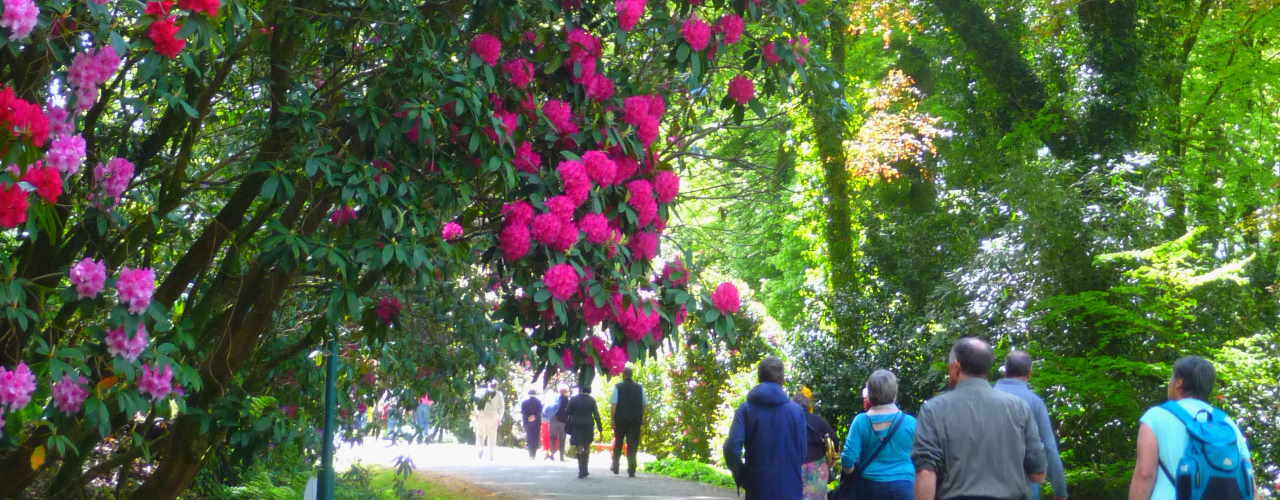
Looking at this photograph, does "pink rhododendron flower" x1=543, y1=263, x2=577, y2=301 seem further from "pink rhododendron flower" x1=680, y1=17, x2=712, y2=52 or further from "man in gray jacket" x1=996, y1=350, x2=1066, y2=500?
"man in gray jacket" x1=996, y1=350, x2=1066, y2=500

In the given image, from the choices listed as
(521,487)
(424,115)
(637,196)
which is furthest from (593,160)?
(521,487)

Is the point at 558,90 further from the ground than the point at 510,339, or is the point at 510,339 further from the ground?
the point at 558,90

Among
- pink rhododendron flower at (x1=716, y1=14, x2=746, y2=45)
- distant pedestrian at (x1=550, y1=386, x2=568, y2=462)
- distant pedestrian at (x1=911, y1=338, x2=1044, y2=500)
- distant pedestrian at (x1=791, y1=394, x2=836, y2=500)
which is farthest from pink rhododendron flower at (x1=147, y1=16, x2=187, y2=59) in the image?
distant pedestrian at (x1=550, y1=386, x2=568, y2=462)

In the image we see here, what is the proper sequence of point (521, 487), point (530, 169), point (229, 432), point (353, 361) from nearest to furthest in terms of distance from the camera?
point (530, 169) < point (229, 432) < point (353, 361) < point (521, 487)

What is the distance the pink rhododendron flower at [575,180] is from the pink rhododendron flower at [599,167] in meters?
0.08

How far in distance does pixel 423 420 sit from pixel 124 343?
8.52 m

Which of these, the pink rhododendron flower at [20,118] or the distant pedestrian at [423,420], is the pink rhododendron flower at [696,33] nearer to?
the pink rhododendron flower at [20,118]

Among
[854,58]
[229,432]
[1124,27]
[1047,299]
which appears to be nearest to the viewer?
[229,432]

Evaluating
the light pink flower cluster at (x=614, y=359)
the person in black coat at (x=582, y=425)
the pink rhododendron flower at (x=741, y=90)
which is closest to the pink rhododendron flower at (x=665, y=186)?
the pink rhododendron flower at (x=741, y=90)

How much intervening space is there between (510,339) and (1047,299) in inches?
360

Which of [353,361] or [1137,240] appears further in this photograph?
[1137,240]

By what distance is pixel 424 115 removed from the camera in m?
5.32

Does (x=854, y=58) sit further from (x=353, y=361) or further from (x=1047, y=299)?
(x=353, y=361)

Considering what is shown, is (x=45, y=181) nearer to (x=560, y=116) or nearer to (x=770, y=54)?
(x=560, y=116)
